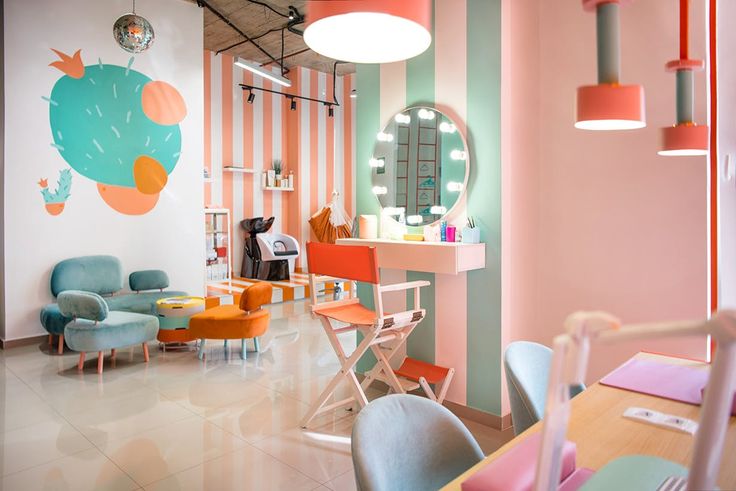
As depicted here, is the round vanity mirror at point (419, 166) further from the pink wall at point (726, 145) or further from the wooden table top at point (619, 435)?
the wooden table top at point (619, 435)

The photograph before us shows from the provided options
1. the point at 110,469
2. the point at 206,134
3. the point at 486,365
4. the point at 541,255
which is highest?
the point at 206,134

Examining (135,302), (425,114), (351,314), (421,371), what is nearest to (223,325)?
(135,302)

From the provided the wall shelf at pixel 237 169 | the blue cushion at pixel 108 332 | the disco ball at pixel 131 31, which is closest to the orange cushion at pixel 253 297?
the blue cushion at pixel 108 332

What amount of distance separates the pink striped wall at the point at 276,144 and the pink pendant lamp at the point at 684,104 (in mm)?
8042

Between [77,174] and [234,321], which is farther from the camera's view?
[77,174]

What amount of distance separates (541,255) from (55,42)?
230 inches

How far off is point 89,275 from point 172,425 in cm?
315

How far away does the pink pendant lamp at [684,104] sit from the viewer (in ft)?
5.05

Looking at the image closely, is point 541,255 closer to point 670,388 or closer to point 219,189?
point 670,388

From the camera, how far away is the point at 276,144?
10.1 meters

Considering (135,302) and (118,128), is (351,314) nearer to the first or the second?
(135,302)

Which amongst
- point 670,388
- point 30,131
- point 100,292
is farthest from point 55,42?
point 670,388

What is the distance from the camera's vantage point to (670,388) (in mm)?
1947

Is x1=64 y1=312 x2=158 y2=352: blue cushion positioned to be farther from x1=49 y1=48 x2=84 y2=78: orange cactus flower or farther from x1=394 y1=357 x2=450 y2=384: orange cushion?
x1=49 y1=48 x2=84 y2=78: orange cactus flower
